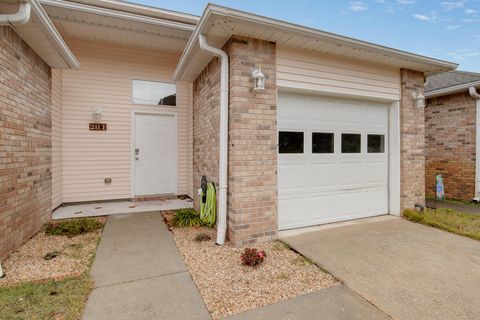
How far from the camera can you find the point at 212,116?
418 cm

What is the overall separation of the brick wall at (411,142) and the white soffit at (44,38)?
18.4ft

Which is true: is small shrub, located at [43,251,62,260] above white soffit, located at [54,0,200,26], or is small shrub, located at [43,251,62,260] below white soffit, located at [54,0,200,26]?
below

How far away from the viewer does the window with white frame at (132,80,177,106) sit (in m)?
Result: 5.98

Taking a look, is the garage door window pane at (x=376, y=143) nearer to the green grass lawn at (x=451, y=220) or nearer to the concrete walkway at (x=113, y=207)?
the green grass lawn at (x=451, y=220)

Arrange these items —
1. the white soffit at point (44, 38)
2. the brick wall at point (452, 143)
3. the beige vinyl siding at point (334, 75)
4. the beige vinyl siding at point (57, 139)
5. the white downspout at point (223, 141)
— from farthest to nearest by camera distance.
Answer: the brick wall at point (452, 143) < the beige vinyl siding at point (57, 139) < the beige vinyl siding at point (334, 75) < the white downspout at point (223, 141) < the white soffit at point (44, 38)

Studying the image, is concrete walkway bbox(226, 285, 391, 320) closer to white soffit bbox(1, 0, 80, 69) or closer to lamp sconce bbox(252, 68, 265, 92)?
lamp sconce bbox(252, 68, 265, 92)

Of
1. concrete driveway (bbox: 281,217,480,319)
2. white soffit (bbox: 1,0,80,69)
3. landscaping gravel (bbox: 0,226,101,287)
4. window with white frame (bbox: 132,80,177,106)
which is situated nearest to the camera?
concrete driveway (bbox: 281,217,480,319)

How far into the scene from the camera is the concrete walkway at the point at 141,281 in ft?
6.67

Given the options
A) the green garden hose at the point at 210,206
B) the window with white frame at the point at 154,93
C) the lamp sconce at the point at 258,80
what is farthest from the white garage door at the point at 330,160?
the window with white frame at the point at 154,93

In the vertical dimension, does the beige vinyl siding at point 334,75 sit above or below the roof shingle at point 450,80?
below

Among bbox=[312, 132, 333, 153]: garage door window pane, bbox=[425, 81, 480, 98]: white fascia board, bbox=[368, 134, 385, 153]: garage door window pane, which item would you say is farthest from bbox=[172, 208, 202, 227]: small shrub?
bbox=[425, 81, 480, 98]: white fascia board

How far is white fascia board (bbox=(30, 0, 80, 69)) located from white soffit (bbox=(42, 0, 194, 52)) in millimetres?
1025

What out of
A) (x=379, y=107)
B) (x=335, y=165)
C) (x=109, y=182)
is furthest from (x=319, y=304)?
(x=109, y=182)

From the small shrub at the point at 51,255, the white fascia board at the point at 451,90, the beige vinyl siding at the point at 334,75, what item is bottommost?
the small shrub at the point at 51,255
